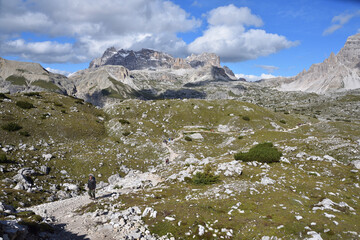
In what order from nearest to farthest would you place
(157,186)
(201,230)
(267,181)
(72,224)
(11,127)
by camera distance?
(201,230), (72,224), (267,181), (157,186), (11,127)

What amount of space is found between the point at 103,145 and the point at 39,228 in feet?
122

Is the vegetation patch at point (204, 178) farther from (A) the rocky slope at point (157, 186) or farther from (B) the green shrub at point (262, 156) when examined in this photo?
(B) the green shrub at point (262, 156)

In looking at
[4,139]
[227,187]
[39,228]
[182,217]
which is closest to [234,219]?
[182,217]

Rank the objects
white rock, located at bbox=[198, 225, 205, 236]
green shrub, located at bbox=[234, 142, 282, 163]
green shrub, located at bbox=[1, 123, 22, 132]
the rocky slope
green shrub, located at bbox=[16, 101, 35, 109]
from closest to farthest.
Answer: white rock, located at bbox=[198, 225, 205, 236], the rocky slope, green shrub, located at bbox=[234, 142, 282, 163], green shrub, located at bbox=[1, 123, 22, 132], green shrub, located at bbox=[16, 101, 35, 109]

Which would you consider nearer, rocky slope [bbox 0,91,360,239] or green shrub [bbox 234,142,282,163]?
rocky slope [bbox 0,91,360,239]

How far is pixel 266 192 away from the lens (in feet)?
62.5

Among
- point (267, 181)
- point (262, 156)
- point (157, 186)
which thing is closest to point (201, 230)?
point (267, 181)

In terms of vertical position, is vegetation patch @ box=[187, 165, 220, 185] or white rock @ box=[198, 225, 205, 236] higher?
vegetation patch @ box=[187, 165, 220, 185]

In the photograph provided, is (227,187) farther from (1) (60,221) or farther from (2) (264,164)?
(1) (60,221)

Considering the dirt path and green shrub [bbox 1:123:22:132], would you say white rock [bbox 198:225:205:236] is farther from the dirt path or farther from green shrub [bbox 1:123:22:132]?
green shrub [bbox 1:123:22:132]

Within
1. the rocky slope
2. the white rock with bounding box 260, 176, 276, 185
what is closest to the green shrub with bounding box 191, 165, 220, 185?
the rocky slope

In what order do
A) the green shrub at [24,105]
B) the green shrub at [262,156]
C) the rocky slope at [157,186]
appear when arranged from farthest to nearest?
1. the green shrub at [24,105]
2. the green shrub at [262,156]
3. the rocky slope at [157,186]

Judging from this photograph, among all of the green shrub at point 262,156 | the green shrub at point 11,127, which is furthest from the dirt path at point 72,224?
the green shrub at point 11,127

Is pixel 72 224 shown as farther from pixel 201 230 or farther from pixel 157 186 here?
pixel 157 186
